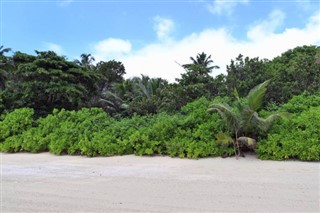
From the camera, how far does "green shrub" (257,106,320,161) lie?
20.6ft

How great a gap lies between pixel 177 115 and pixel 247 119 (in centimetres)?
259

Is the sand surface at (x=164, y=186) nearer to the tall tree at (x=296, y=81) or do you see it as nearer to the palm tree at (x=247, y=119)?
the palm tree at (x=247, y=119)

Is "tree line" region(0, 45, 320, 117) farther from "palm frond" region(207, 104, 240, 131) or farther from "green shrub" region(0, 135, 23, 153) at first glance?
"green shrub" region(0, 135, 23, 153)

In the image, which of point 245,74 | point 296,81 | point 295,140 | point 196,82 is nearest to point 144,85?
point 196,82

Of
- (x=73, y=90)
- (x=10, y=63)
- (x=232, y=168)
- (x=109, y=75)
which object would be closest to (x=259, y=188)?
(x=232, y=168)

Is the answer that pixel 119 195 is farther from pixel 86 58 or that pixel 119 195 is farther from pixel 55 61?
pixel 86 58

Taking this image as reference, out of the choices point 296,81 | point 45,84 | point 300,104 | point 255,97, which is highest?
point 45,84

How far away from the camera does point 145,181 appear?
5.30 m

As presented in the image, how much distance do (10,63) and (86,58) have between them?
10.4m

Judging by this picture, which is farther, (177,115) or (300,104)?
(177,115)

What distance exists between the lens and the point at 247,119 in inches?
271

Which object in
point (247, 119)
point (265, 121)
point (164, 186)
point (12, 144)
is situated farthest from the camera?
point (12, 144)

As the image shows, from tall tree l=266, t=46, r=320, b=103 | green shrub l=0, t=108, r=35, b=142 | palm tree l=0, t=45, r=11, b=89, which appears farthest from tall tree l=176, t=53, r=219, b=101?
palm tree l=0, t=45, r=11, b=89

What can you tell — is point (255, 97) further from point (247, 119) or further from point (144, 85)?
point (144, 85)
